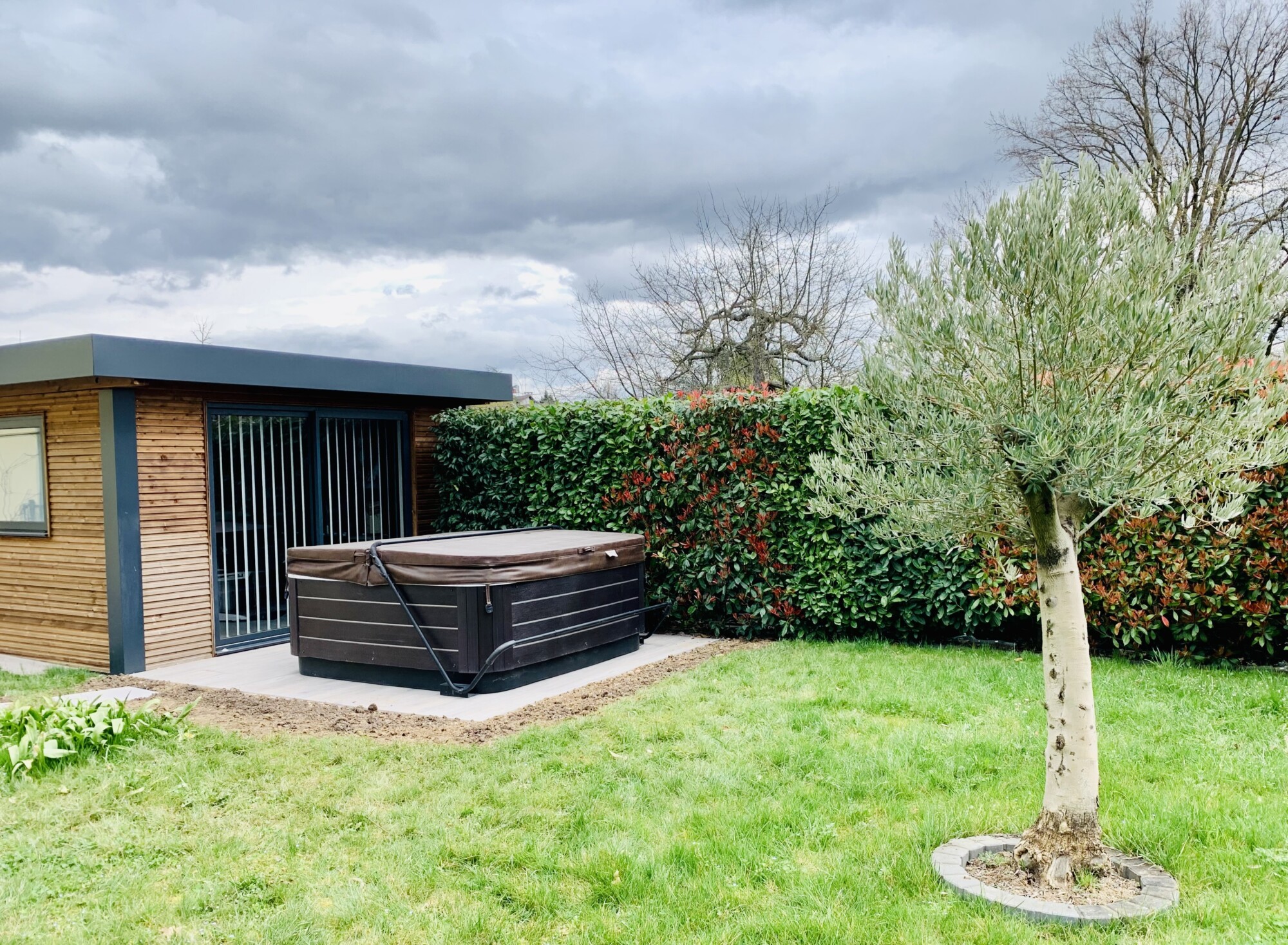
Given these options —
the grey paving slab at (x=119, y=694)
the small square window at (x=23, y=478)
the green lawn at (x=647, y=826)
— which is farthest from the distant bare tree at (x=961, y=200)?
the grey paving slab at (x=119, y=694)

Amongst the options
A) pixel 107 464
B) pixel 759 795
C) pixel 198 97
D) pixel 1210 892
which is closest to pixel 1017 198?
pixel 1210 892

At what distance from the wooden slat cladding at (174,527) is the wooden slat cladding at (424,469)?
2459 mm

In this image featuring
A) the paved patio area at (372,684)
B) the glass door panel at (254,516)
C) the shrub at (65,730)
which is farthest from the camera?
the glass door panel at (254,516)

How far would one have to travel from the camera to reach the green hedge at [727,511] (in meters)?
7.21

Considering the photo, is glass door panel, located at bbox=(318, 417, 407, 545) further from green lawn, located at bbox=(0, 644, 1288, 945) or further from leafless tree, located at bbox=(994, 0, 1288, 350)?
leafless tree, located at bbox=(994, 0, 1288, 350)

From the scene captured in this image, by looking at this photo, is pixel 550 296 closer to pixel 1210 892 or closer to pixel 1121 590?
pixel 1121 590

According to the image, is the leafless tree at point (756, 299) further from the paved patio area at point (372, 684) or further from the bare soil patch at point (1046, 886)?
the bare soil patch at point (1046, 886)

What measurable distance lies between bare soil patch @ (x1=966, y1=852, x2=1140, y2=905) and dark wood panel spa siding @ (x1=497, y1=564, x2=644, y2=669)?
11.8ft

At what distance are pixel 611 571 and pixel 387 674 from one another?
1921 millimetres

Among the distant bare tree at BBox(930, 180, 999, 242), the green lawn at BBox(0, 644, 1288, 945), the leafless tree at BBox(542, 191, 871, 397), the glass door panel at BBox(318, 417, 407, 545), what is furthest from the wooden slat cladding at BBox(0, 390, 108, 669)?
the distant bare tree at BBox(930, 180, 999, 242)

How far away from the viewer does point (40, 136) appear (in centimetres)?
1053

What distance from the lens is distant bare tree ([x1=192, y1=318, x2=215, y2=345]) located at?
22.2 metres

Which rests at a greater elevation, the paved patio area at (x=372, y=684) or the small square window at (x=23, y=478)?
the small square window at (x=23, y=478)

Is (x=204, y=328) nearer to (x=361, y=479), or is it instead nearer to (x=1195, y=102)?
(x=361, y=479)
